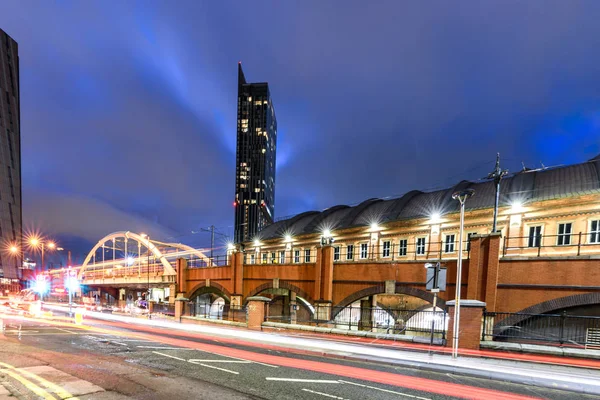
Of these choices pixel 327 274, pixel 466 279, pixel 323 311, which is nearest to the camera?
pixel 466 279

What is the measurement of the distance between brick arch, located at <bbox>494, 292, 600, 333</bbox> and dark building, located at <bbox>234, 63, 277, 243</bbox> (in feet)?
408

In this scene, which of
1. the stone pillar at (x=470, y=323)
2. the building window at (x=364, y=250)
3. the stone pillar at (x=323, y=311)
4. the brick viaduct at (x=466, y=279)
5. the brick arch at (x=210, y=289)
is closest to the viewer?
the stone pillar at (x=470, y=323)

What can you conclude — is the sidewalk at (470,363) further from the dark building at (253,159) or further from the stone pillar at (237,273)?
the dark building at (253,159)

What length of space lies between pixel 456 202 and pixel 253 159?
127781 millimetres

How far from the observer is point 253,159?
488 feet

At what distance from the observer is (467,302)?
12.5m

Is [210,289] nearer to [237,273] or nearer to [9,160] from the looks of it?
[237,273]

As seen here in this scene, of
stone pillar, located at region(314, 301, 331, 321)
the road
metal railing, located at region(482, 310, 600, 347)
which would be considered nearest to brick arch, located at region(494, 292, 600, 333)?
metal railing, located at region(482, 310, 600, 347)

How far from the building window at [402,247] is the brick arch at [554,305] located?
593 inches

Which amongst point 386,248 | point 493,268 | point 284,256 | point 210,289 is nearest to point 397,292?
point 493,268

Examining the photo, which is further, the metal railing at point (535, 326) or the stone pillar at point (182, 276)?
the stone pillar at point (182, 276)

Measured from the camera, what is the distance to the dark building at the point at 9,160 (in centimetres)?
7356

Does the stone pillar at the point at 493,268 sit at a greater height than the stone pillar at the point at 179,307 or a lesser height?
greater

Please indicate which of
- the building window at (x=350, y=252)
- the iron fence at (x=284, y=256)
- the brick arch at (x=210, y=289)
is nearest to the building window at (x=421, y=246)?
the building window at (x=350, y=252)
